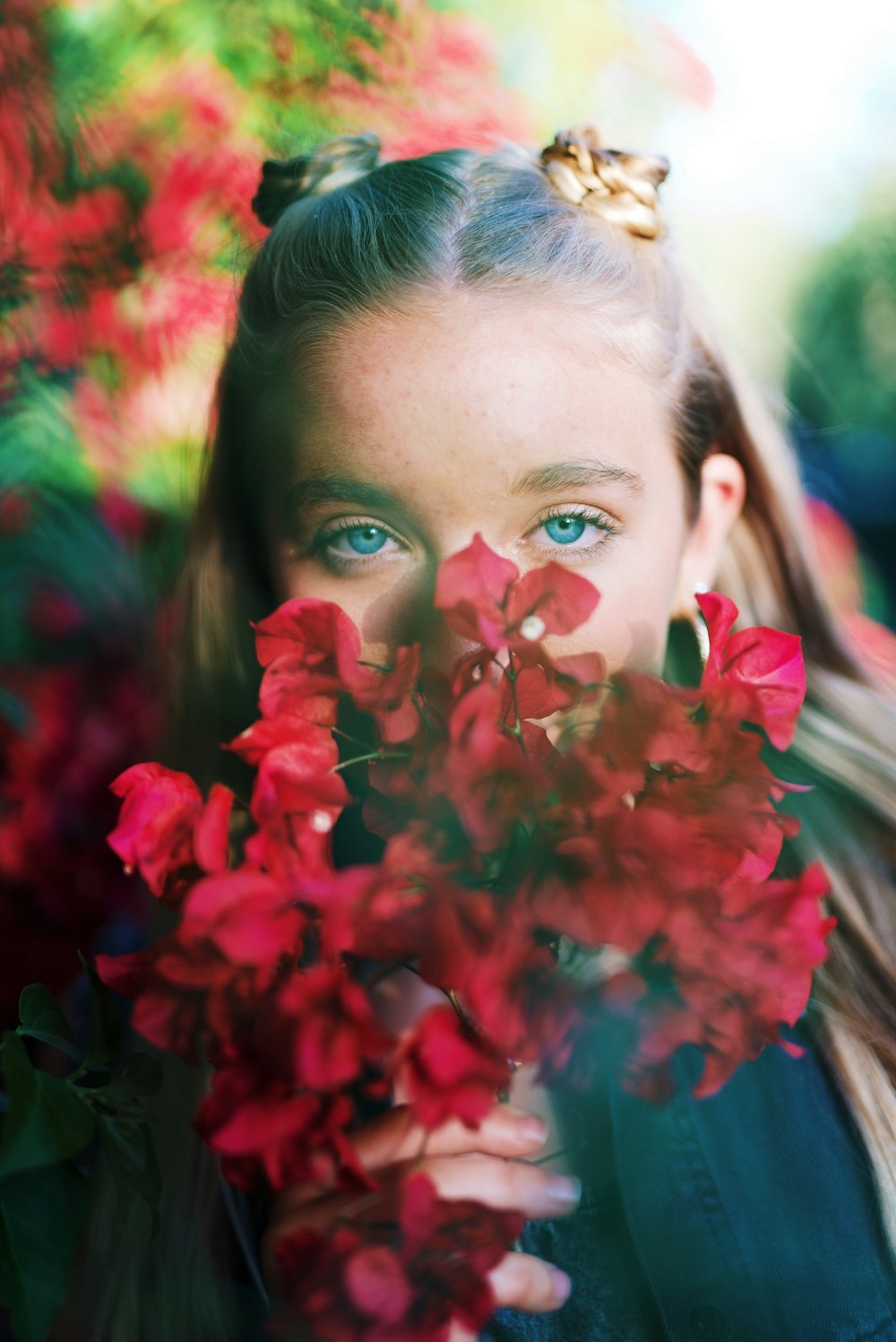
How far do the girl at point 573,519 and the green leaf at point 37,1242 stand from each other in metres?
0.23

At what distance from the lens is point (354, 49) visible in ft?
3.01

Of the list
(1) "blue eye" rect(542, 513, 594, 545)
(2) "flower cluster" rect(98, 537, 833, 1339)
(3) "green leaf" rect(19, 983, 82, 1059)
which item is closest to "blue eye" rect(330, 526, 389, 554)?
(1) "blue eye" rect(542, 513, 594, 545)

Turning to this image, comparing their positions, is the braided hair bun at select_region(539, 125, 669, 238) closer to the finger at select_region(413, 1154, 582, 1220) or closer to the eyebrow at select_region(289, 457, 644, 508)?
the eyebrow at select_region(289, 457, 644, 508)

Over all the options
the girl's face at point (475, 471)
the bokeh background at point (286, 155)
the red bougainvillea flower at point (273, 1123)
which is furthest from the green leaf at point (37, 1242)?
the bokeh background at point (286, 155)

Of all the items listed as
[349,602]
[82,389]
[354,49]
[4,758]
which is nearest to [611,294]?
[349,602]

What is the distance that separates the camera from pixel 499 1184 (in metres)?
0.46

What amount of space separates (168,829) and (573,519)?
334 mm

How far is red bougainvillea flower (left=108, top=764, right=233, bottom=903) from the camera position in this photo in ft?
1.52

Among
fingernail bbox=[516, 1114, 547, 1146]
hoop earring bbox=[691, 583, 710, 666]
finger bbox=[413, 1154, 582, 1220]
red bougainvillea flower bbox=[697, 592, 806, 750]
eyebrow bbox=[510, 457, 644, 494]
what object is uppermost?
red bougainvillea flower bbox=[697, 592, 806, 750]

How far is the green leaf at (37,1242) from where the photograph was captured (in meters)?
0.46

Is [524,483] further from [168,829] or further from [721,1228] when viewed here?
[721,1228]

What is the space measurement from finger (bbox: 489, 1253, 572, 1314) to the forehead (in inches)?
16.3

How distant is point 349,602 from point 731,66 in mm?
551

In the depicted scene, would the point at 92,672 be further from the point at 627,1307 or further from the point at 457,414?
the point at 627,1307
